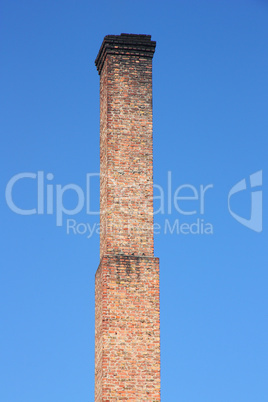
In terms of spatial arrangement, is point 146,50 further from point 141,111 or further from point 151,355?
point 151,355

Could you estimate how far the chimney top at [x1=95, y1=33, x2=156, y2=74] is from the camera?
18641mm

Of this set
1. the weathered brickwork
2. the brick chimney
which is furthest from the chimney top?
the weathered brickwork

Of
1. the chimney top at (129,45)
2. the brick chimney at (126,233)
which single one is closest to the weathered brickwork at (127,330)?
the brick chimney at (126,233)

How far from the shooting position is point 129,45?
1866 centimetres

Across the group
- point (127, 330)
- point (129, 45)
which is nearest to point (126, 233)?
point (127, 330)

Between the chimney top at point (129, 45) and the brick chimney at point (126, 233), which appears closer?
the brick chimney at point (126, 233)

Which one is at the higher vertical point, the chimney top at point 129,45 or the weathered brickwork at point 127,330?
the chimney top at point 129,45

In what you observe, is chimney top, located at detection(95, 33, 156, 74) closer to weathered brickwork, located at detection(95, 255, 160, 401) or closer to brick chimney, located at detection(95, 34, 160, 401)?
brick chimney, located at detection(95, 34, 160, 401)

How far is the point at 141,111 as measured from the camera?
60.3 feet

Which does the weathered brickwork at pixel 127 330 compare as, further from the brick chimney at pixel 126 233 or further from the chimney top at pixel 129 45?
the chimney top at pixel 129 45

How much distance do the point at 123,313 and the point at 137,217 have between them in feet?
5.92

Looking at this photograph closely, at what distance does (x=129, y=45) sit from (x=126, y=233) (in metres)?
3.65

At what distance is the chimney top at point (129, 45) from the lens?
1864 centimetres

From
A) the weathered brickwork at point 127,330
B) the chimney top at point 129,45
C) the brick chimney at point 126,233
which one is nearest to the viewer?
the weathered brickwork at point 127,330
